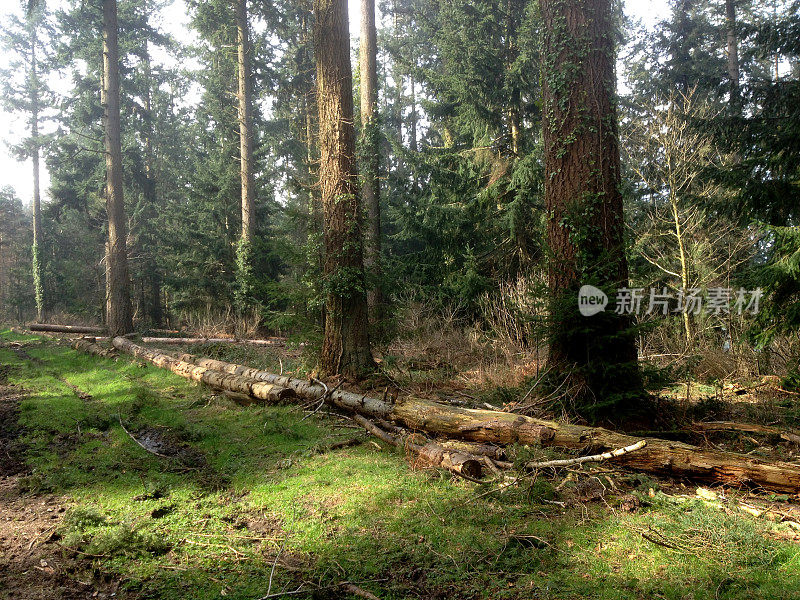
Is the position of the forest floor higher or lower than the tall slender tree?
lower

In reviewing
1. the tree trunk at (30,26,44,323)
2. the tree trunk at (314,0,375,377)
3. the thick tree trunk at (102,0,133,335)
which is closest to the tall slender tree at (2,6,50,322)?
the tree trunk at (30,26,44,323)

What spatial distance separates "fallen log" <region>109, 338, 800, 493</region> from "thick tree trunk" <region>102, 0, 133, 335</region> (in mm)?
13145

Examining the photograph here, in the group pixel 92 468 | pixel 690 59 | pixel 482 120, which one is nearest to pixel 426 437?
pixel 92 468

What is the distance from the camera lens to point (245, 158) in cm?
1811

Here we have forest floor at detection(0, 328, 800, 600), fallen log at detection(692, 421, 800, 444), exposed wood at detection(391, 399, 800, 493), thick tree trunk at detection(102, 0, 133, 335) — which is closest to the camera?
forest floor at detection(0, 328, 800, 600)

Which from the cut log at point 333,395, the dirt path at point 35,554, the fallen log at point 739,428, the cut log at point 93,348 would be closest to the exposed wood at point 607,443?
the cut log at point 333,395

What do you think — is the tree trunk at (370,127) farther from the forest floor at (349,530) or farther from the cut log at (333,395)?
the forest floor at (349,530)

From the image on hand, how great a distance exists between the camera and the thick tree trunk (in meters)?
16.0

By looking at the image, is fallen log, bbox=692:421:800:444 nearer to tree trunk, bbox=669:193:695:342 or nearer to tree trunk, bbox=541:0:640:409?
tree trunk, bbox=541:0:640:409

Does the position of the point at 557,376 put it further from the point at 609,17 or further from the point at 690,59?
the point at 690,59

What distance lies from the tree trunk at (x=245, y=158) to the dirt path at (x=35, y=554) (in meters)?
13.0

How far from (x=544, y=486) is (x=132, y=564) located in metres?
3.04

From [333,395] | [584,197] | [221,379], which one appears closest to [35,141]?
[221,379]

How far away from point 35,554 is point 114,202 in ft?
51.4
